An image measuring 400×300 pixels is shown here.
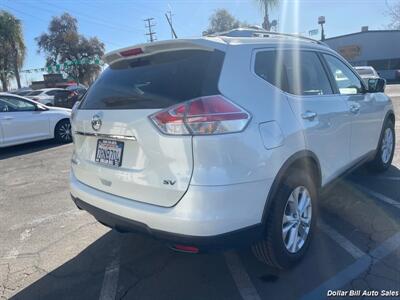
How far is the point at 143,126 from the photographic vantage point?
254 centimetres

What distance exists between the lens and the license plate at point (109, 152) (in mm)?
2762

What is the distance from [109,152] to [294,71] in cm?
175

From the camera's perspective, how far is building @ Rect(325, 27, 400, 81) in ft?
126

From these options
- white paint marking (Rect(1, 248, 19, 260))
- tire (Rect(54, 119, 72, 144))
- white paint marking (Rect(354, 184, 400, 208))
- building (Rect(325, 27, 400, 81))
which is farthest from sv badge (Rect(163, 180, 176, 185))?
building (Rect(325, 27, 400, 81))

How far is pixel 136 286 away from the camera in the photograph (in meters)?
2.96

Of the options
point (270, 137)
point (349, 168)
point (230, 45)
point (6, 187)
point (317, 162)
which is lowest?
point (6, 187)

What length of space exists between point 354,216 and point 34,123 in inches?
305

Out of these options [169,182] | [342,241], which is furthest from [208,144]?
[342,241]

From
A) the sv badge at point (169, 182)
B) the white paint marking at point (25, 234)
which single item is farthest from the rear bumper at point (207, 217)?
the white paint marking at point (25, 234)

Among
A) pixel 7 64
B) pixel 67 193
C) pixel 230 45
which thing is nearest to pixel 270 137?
pixel 230 45

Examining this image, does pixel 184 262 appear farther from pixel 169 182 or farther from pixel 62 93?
pixel 62 93

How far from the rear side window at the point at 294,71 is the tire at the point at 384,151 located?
6.49 feet

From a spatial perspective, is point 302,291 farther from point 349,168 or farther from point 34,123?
point 34,123

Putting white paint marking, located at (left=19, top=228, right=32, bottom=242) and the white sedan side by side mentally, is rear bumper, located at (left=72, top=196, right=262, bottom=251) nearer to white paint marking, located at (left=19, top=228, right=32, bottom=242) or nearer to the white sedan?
white paint marking, located at (left=19, top=228, right=32, bottom=242)
